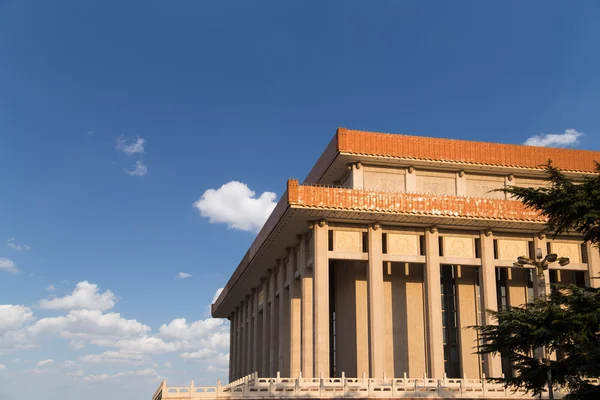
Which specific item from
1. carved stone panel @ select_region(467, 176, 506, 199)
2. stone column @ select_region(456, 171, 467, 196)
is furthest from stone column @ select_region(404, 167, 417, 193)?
carved stone panel @ select_region(467, 176, 506, 199)

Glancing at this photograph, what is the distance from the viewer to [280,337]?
48375 mm

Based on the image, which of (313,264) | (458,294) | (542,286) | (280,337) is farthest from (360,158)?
(542,286)

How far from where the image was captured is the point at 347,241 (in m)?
42.0

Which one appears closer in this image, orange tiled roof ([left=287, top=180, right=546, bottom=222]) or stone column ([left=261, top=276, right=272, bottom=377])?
orange tiled roof ([left=287, top=180, right=546, bottom=222])

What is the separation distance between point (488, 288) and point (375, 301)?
730cm

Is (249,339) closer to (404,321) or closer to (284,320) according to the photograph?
(284,320)

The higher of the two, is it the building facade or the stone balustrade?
the building facade

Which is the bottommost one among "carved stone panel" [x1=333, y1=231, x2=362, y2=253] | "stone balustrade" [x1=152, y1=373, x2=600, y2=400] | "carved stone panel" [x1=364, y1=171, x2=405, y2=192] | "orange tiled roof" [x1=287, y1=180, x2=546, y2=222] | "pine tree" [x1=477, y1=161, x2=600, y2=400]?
"stone balustrade" [x1=152, y1=373, x2=600, y2=400]

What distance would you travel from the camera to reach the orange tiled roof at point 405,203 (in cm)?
3981

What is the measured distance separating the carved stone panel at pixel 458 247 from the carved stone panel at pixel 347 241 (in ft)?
18.2

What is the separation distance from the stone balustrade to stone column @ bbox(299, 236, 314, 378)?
5.73 meters

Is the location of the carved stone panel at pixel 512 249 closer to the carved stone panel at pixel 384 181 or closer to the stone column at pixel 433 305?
the stone column at pixel 433 305

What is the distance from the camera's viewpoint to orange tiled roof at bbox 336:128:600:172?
44.5 meters

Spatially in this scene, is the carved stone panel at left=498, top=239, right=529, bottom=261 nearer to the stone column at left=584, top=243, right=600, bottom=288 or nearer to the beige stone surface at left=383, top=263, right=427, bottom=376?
the stone column at left=584, top=243, right=600, bottom=288
